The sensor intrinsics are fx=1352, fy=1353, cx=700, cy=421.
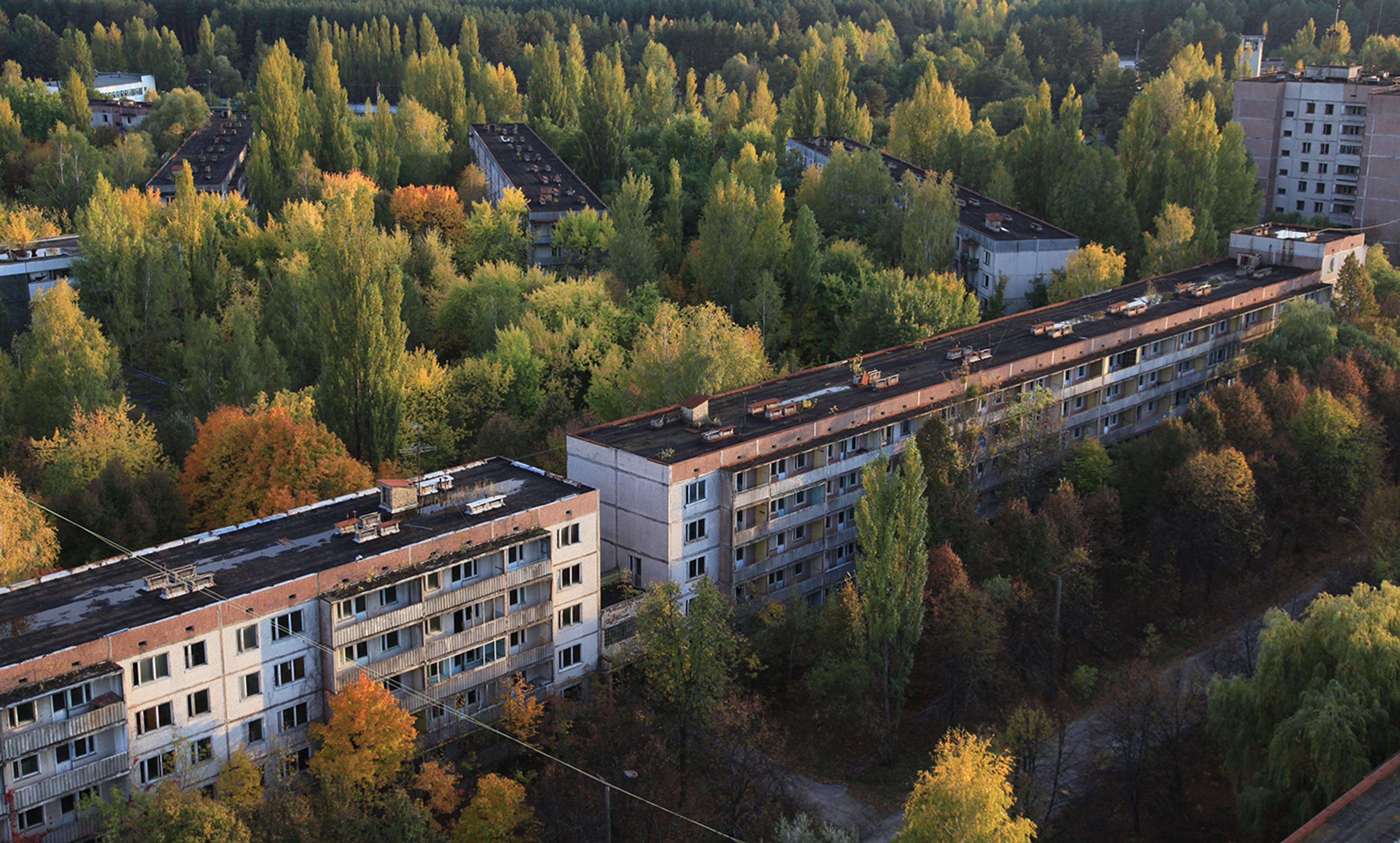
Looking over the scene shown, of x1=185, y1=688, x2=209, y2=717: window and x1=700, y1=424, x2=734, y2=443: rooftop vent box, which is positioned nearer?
x1=185, y1=688, x2=209, y2=717: window

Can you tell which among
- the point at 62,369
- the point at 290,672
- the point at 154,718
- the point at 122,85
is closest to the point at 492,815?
the point at 290,672

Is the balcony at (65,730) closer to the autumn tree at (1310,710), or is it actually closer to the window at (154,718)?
the window at (154,718)

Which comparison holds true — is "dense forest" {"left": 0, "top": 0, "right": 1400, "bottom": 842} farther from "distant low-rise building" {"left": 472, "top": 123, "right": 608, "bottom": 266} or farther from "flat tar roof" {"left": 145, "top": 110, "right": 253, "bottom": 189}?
"flat tar roof" {"left": 145, "top": 110, "right": 253, "bottom": 189}

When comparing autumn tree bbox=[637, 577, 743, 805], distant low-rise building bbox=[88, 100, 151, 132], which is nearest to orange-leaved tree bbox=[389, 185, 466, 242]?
distant low-rise building bbox=[88, 100, 151, 132]

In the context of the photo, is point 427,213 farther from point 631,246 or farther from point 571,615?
point 571,615

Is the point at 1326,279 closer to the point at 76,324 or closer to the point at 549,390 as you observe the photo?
the point at 549,390

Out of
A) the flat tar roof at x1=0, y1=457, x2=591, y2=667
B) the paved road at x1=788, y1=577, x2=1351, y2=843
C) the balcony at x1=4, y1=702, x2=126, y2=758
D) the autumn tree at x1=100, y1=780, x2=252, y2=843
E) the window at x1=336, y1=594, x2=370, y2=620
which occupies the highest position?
the flat tar roof at x1=0, y1=457, x2=591, y2=667

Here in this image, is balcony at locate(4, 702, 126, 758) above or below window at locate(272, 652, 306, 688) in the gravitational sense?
above
